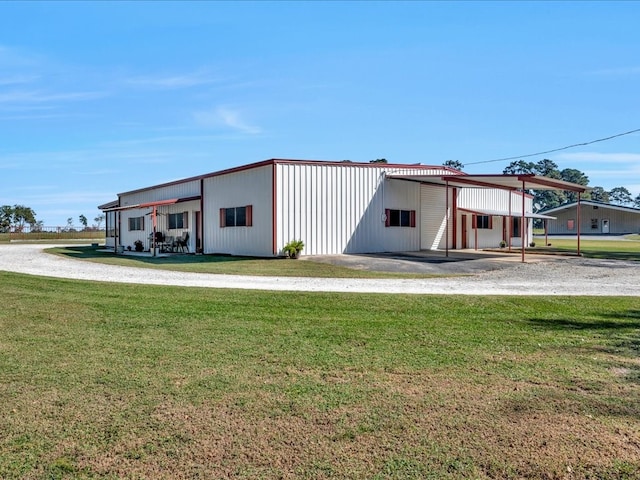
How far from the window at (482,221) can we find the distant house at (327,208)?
0.19 ft

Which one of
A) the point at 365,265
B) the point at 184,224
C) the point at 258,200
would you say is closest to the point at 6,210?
the point at 184,224

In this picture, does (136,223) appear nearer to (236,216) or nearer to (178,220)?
(178,220)

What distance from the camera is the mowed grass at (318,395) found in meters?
3.04

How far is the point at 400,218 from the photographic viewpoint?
23.0 meters

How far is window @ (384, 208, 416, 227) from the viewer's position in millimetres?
22344

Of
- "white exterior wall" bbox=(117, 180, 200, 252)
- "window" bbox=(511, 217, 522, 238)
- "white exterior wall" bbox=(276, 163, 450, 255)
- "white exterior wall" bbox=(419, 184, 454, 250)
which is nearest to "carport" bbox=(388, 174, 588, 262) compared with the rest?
"white exterior wall" bbox=(419, 184, 454, 250)

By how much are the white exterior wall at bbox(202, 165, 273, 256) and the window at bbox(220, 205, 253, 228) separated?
0.17m

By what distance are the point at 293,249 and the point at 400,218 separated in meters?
6.34

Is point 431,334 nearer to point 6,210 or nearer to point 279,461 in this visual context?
point 279,461

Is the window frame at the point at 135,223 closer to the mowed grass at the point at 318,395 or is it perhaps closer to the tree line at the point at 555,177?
the mowed grass at the point at 318,395

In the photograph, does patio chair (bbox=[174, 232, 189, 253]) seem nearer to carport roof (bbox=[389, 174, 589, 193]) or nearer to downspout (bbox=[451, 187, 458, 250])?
carport roof (bbox=[389, 174, 589, 193])

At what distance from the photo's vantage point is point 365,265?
16.6 meters

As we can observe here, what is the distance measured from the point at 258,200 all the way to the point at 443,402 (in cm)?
1643

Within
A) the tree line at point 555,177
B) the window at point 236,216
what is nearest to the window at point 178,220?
the window at point 236,216
